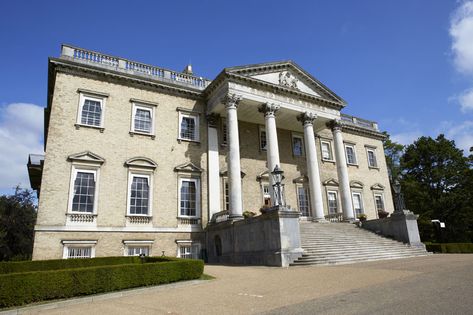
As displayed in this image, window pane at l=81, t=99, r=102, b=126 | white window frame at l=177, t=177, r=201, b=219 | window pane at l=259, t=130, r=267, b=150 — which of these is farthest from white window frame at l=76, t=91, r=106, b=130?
window pane at l=259, t=130, r=267, b=150

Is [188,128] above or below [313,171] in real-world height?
above

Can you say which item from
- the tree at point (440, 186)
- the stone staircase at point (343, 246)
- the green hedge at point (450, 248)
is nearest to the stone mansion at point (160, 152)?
the stone staircase at point (343, 246)

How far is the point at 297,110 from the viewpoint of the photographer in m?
25.8

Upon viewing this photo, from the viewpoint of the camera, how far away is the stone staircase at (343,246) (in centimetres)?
1694

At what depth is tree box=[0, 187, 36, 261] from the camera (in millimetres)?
35406

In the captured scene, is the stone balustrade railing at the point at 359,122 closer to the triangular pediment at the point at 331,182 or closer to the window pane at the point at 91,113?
the triangular pediment at the point at 331,182

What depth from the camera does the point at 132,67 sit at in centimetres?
2375

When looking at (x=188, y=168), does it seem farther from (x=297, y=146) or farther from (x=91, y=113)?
(x=297, y=146)

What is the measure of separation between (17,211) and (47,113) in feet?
55.7

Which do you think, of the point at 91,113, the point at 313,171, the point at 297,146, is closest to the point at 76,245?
the point at 91,113

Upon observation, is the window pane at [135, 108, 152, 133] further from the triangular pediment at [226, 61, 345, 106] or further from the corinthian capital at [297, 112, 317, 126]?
the corinthian capital at [297, 112, 317, 126]

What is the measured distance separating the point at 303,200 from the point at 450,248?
36.0 feet

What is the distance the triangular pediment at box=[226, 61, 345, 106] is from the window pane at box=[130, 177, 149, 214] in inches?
375

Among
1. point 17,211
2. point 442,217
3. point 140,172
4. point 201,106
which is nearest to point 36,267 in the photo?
point 140,172
